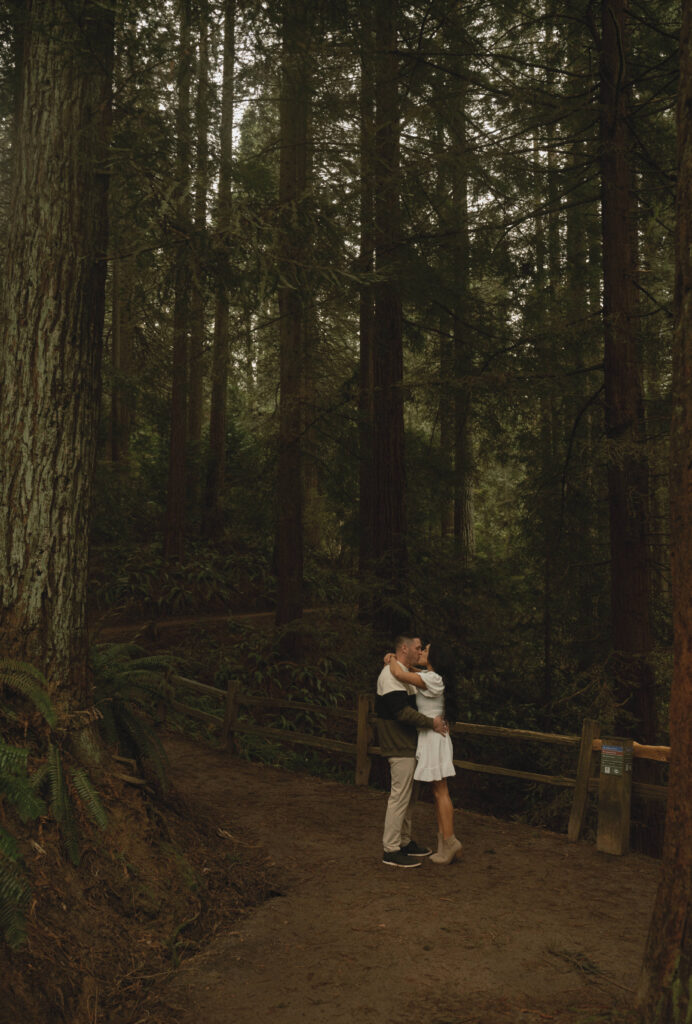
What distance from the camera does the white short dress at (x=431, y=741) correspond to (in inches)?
284

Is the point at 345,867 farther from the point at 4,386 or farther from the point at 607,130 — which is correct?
the point at 607,130

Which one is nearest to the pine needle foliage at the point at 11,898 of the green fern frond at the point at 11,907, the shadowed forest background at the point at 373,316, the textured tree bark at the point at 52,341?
the green fern frond at the point at 11,907

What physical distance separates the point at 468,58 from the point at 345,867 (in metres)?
10.3

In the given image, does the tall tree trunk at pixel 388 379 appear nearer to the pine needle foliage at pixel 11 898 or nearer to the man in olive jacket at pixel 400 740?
the man in olive jacket at pixel 400 740

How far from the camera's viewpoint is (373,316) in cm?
1355

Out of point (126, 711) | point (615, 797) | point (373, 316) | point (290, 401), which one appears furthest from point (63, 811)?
point (373, 316)

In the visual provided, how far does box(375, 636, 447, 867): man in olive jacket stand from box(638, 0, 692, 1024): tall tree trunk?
322 cm

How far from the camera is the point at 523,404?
11.1 metres

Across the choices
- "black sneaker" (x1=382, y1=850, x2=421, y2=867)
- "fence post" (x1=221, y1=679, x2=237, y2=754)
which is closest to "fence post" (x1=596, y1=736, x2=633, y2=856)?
"black sneaker" (x1=382, y1=850, x2=421, y2=867)

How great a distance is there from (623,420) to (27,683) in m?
7.24

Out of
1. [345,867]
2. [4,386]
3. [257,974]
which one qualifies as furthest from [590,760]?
[4,386]

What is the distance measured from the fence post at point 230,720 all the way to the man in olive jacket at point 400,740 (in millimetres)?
5117

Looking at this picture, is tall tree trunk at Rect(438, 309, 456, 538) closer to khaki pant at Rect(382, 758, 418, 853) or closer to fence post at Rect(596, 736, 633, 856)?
fence post at Rect(596, 736, 633, 856)

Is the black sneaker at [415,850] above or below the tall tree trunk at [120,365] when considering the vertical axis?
below
